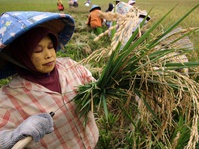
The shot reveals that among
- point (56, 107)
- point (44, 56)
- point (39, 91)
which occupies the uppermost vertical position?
point (44, 56)

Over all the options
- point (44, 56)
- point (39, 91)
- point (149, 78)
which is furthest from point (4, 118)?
point (149, 78)

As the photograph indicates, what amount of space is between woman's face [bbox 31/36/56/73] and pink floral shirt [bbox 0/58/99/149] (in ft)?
0.32

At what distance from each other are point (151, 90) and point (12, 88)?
27.3 inches

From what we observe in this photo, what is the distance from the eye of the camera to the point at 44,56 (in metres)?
1.06

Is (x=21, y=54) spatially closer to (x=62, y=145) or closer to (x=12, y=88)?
(x=12, y=88)

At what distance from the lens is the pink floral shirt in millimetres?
1045

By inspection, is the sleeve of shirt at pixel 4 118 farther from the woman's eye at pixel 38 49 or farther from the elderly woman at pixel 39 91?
the woman's eye at pixel 38 49

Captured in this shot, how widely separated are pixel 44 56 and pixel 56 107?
28 centimetres

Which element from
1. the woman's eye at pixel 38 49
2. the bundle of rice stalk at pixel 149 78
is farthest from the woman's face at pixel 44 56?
the bundle of rice stalk at pixel 149 78

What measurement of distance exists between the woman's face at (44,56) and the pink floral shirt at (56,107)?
0.32ft

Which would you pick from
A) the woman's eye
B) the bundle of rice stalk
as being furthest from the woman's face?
the bundle of rice stalk

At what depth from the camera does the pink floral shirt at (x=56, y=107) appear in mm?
1045

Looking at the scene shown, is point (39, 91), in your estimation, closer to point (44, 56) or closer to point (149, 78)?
point (44, 56)

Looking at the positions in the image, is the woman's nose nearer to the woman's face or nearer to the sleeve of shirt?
the woman's face
